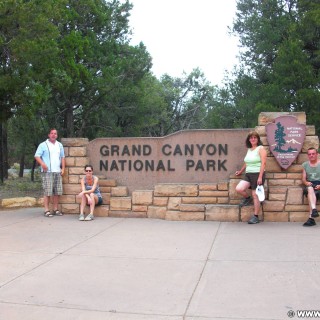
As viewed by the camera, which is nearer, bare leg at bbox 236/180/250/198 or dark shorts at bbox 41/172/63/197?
bare leg at bbox 236/180/250/198

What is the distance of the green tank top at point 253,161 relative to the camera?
8.05m

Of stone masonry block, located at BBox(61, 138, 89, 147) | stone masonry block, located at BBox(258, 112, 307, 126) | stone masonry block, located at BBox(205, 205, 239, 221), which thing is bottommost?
stone masonry block, located at BBox(205, 205, 239, 221)

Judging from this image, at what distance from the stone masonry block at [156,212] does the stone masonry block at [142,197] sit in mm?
151

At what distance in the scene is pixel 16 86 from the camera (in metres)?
12.6

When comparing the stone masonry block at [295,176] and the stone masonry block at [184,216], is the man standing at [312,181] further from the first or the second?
the stone masonry block at [184,216]

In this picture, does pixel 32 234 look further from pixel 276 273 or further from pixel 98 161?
pixel 276 273

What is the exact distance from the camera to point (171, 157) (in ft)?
30.2

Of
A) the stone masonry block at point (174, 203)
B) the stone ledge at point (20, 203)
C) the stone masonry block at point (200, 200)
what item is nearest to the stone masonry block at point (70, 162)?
the stone masonry block at point (174, 203)

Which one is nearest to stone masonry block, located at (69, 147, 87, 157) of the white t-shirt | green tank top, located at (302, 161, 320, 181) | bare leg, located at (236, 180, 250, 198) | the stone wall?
the stone wall

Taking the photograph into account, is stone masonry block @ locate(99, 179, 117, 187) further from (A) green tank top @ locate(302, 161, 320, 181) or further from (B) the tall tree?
(B) the tall tree

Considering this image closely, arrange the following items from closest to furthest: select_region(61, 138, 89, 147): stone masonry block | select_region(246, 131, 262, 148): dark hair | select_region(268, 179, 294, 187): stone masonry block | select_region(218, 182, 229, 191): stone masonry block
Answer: select_region(246, 131, 262, 148): dark hair
select_region(268, 179, 294, 187): stone masonry block
select_region(218, 182, 229, 191): stone masonry block
select_region(61, 138, 89, 147): stone masonry block

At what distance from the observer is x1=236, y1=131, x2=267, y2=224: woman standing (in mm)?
7961

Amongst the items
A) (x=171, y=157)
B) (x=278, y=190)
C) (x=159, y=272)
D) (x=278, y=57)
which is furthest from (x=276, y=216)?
(x=278, y=57)

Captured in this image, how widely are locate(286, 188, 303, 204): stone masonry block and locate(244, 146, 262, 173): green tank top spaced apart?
0.81 m
